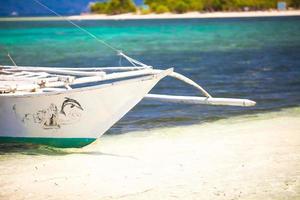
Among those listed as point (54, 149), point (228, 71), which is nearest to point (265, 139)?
point (54, 149)

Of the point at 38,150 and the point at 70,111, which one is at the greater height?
the point at 70,111

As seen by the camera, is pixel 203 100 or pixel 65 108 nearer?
pixel 65 108

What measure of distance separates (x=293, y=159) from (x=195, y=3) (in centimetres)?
11362

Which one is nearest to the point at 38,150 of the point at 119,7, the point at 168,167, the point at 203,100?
the point at 168,167

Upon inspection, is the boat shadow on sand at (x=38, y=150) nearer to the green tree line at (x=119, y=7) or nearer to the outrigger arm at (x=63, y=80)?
the outrigger arm at (x=63, y=80)

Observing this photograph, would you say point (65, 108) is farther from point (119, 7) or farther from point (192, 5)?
point (119, 7)

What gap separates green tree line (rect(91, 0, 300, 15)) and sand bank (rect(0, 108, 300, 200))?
104 meters

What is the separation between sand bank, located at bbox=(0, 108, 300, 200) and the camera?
6402 millimetres

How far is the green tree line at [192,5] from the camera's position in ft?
370

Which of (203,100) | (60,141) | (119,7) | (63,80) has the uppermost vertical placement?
(119,7)

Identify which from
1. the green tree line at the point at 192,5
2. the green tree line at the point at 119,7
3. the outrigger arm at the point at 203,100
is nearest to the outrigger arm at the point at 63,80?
the outrigger arm at the point at 203,100

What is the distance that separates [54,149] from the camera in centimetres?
869

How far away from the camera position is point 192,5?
11788 cm

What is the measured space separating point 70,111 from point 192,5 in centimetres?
11202
